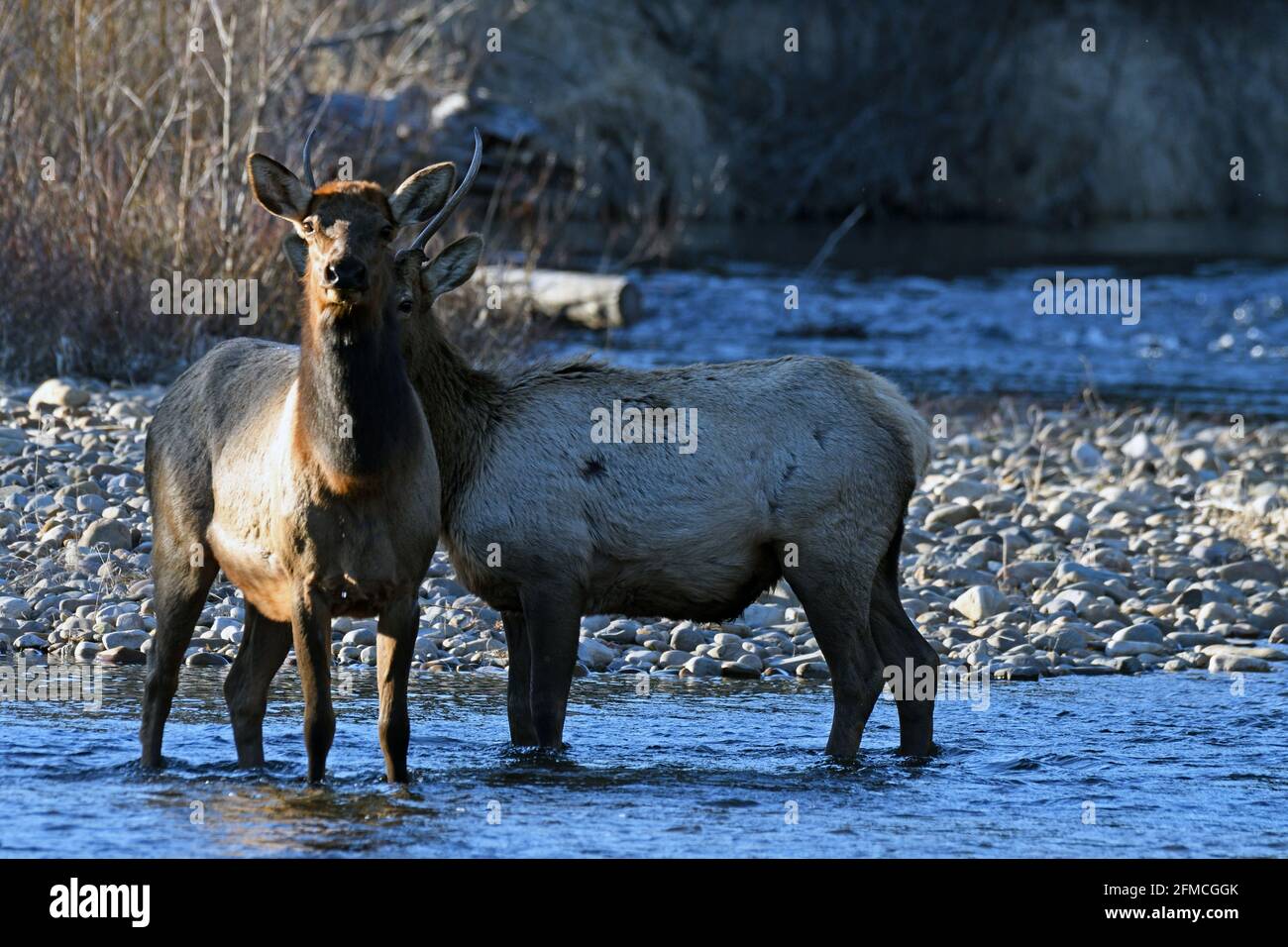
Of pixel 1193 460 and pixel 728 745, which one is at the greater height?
pixel 1193 460

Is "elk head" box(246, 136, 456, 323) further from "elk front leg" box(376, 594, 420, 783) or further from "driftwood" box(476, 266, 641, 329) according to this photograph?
"driftwood" box(476, 266, 641, 329)

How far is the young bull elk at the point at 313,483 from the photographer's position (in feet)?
21.1

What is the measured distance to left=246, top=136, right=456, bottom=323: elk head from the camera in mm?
6184

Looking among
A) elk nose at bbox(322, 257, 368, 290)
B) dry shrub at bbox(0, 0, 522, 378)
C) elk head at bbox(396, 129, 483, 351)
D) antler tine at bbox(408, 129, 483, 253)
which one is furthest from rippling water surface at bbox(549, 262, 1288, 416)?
elk nose at bbox(322, 257, 368, 290)

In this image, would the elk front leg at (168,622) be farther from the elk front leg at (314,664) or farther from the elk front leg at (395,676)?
the elk front leg at (395,676)

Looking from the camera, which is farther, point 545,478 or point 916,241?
point 916,241

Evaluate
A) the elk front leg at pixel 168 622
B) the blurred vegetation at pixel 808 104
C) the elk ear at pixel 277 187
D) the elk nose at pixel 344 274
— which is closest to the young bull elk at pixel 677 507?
the elk front leg at pixel 168 622

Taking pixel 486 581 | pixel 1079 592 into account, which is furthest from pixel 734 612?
pixel 1079 592

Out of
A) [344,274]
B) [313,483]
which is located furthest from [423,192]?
[313,483]

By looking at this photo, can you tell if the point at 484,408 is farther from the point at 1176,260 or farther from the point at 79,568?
the point at 1176,260

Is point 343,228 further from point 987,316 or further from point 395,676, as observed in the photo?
point 987,316

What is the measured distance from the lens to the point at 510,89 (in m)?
29.0

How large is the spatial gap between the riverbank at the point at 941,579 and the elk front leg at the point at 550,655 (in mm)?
1604

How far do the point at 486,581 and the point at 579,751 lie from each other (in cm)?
79
